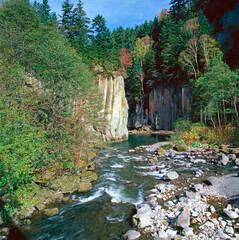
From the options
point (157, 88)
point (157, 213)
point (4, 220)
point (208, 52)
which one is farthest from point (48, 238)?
point (157, 88)

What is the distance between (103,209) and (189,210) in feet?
11.4

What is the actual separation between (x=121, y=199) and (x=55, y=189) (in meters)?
3.48

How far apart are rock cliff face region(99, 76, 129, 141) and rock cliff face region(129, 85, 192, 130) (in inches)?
452

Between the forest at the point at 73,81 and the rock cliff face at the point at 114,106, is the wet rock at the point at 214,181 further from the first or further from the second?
the rock cliff face at the point at 114,106

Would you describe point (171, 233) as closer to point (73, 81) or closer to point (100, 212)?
point (100, 212)

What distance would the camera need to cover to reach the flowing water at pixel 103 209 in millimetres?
5945

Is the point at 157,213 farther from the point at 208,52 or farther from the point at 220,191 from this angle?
the point at 208,52

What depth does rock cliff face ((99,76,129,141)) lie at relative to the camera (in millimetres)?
25375

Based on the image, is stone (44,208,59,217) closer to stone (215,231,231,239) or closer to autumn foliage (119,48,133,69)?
stone (215,231,231,239)

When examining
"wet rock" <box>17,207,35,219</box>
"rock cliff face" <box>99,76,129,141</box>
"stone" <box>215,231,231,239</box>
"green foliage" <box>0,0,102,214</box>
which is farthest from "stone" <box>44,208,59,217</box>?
"rock cliff face" <box>99,76,129,141</box>

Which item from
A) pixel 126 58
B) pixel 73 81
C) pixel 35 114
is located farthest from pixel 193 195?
pixel 126 58

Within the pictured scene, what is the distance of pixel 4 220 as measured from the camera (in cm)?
627

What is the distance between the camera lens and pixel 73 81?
12.7 m

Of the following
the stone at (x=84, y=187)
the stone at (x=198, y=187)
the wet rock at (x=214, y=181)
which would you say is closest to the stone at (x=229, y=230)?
the stone at (x=198, y=187)
